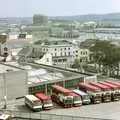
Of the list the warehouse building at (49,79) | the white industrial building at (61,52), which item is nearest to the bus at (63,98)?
the warehouse building at (49,79)

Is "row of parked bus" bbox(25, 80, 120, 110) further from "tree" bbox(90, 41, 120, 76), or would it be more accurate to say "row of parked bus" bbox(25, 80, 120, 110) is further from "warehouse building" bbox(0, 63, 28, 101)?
"tree" bbox(90, 41, 120, 76)

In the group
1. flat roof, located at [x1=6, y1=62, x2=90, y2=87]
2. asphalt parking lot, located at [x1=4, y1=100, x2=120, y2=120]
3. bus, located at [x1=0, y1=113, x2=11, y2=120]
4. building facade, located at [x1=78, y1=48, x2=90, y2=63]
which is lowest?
building facade, located at [x1=78, y1=48, x2=90, y2=63]

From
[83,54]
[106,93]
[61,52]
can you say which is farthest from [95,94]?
[61,52]

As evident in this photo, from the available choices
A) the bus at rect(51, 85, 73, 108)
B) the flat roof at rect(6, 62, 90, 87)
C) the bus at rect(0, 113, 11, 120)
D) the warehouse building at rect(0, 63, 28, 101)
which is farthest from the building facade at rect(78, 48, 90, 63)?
the bus at rect(0, 113, 11, 120)

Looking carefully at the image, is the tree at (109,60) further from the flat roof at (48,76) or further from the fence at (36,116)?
the fence at (36,116)

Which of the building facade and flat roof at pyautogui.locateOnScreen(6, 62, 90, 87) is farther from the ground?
flat roof at pyautogui.locateOnScreen(6, 62, 90, 87)

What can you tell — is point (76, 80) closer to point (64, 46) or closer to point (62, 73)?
point (62, 73)

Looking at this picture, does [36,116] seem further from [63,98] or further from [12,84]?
[12,84]

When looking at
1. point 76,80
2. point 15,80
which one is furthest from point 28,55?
point 15,80
